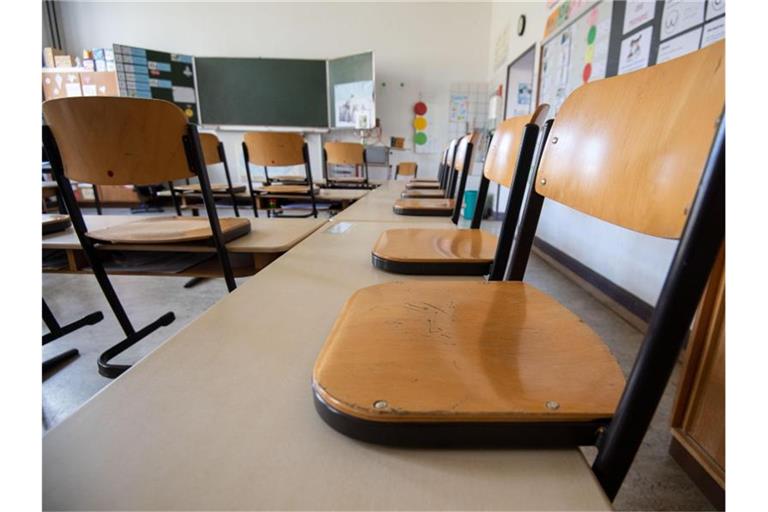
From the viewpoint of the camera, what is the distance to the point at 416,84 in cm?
571

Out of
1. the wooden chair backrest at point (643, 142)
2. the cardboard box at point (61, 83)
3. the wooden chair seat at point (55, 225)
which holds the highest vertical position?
the cardboard box at point (61, 83)

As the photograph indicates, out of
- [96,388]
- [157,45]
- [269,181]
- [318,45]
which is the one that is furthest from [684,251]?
[157,45]

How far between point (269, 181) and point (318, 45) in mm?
3050

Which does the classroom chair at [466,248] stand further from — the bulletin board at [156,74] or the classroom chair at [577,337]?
the bulletin board at [156,74]

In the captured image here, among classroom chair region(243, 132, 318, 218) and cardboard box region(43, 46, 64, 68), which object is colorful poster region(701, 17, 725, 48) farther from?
cardboard box region(43, 46, 64, 68)

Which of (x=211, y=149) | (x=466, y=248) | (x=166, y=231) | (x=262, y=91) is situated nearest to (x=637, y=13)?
(x=466, y=248)

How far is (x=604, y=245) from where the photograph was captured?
2199 millimetres

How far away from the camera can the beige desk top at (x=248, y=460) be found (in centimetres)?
30

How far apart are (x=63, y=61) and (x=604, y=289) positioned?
26.3 feet

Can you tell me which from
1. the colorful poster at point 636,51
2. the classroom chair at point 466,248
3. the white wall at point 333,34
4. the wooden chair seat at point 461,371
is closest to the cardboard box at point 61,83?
the white wall at point 333,34

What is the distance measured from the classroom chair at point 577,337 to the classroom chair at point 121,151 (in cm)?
87

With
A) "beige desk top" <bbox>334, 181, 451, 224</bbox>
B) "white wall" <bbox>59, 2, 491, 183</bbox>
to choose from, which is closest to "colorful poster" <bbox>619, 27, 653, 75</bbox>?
"beige desk top" <bbox>334, 181, 451, 224</bbox>

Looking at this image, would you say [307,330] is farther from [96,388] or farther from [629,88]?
[96,388]

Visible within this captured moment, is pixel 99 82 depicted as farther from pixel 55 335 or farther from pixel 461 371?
pixel 461 371
